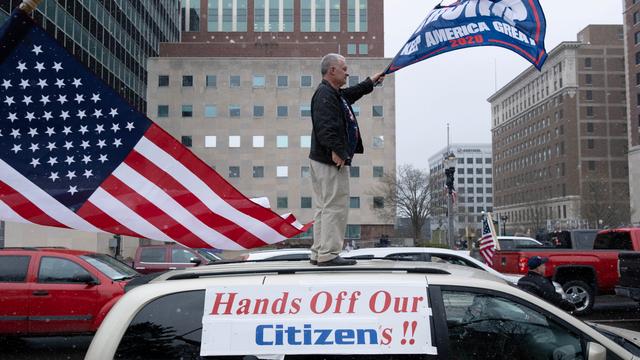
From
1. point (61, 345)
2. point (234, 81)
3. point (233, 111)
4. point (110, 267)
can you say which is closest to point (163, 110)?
point (233, 111)

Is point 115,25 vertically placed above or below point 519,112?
below

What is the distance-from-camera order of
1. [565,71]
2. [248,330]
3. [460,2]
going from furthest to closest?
[565,71] → [460,2] → [248,330]

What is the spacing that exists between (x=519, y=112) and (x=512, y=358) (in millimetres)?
136036

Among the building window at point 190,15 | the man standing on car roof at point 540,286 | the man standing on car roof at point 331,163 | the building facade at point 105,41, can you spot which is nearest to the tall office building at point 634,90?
the building window at point 190,15

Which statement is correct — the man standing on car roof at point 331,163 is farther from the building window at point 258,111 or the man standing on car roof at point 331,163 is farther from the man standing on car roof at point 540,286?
the building window at point 258,111

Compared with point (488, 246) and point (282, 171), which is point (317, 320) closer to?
point (488, 246)

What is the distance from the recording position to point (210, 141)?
5869 cm

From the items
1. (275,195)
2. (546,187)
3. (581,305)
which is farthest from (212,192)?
(546,187)

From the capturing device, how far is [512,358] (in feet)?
10.5

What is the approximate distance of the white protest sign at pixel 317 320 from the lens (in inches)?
119

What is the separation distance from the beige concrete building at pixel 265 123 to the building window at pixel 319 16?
2304 centimetres

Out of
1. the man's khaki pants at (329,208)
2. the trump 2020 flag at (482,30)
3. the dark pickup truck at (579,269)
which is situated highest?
the trump 2020 flag at (482,30)

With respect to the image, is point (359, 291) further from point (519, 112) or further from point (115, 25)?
point (519, 112)

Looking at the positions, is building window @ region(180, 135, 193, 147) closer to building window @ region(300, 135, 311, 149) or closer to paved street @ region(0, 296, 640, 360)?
building window @ region(300, 135, 311, 149)
